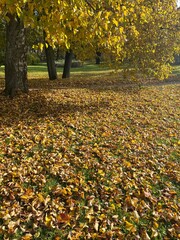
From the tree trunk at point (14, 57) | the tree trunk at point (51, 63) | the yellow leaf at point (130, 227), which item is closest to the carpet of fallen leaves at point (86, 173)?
the yellow leaf at point (130, 227)

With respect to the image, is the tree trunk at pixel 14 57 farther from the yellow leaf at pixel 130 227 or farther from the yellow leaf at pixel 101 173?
the yellow leaf at pixel 130 227

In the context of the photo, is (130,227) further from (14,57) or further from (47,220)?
(14,57)

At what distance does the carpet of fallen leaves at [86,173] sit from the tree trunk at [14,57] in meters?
0.91

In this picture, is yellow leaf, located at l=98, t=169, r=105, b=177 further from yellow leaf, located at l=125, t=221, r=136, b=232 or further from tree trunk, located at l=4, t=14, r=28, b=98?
tree trunk, located at l=4, t=14, r=28, b=98

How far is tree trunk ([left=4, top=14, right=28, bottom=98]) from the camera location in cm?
907

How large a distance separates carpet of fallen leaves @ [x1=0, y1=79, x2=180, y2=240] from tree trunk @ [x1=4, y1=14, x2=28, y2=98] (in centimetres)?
91

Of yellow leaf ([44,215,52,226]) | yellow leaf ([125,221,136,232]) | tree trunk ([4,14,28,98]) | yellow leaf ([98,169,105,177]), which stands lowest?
yellow leaf ([125,221,136,232])

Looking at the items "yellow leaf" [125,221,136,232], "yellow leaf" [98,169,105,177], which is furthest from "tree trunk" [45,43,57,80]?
"yellow leaf" [125,221,136,232]

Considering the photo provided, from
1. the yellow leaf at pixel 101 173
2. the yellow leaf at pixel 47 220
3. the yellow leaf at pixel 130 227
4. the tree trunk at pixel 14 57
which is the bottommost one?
the yellow leaf at pixel 130 227

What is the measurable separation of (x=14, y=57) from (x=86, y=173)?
20.1 feet

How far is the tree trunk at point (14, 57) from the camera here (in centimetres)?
907

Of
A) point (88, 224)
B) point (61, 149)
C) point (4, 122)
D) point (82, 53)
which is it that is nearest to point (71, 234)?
point (88, 224)

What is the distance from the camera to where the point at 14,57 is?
30.3 ft

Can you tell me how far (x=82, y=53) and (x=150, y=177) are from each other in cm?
1253
